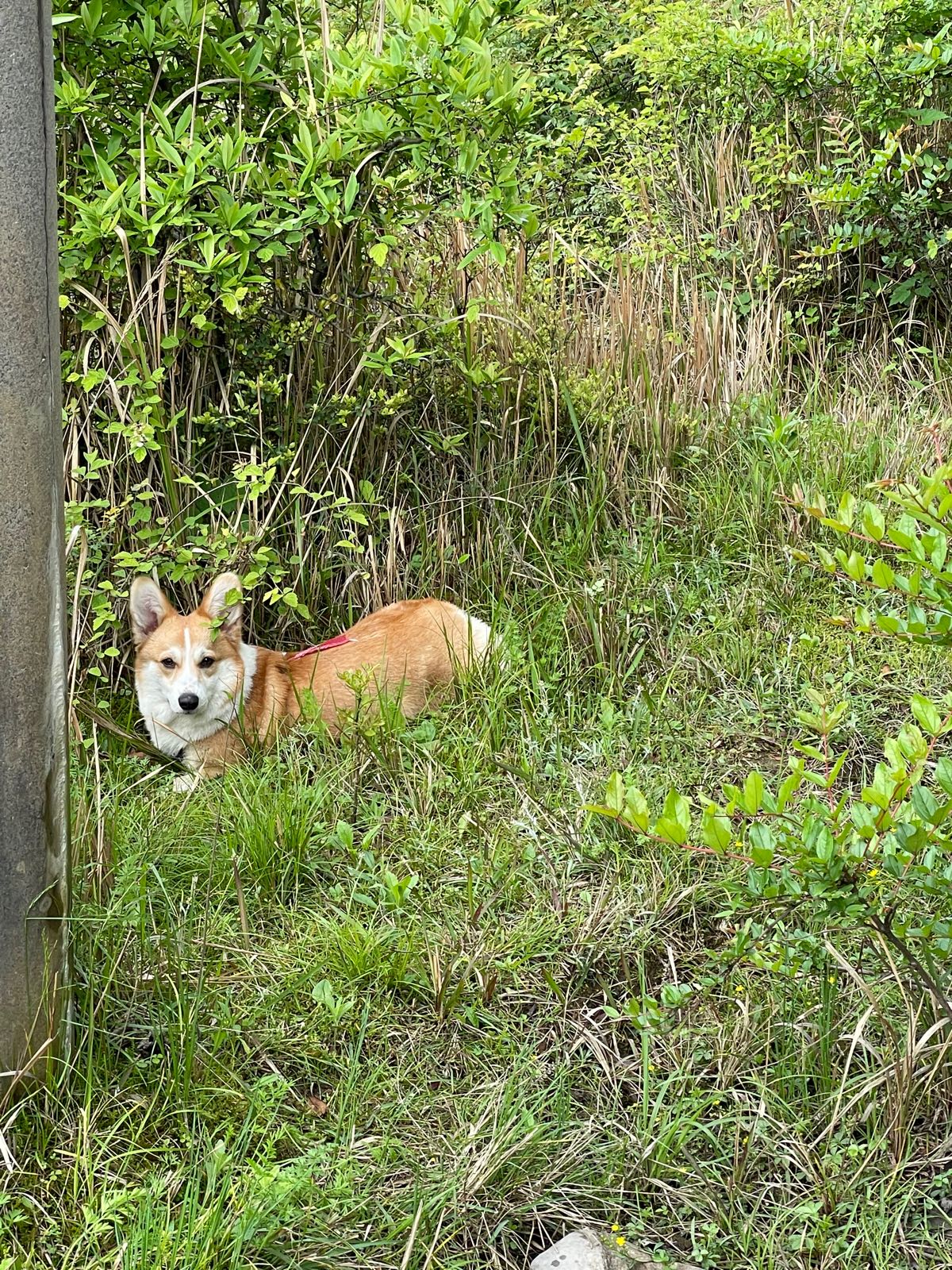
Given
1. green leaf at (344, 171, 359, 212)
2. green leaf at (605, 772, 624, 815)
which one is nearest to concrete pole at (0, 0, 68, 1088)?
green leaf at (605, 772, 624, 815)

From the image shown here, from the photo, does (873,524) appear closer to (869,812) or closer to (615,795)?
(869,812)

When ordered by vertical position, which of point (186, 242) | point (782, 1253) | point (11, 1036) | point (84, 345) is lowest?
point (782, 1253)

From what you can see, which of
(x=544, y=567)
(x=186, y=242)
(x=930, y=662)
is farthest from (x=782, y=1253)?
(x=186, y=242)

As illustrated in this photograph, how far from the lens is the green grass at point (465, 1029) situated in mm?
2477

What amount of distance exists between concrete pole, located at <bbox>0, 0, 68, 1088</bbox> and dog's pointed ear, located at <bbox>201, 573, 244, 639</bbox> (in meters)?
1.76

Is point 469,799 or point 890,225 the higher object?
point 890,225

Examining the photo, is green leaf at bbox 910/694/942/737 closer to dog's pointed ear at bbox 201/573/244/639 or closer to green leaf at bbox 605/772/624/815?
green leaf at bbox 605/772/624/815

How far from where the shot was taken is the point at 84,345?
423 cm

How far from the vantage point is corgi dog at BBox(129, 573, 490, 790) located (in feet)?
13.8

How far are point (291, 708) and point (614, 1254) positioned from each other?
2.35 metres

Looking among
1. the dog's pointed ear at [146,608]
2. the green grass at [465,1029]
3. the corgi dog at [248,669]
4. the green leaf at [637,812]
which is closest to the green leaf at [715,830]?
the green leaf at [637,812]

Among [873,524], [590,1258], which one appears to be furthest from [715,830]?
[590,1258]

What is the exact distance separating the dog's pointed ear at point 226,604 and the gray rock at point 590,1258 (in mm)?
2358

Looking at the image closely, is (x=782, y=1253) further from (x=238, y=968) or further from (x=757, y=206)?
(x=757, y=206)
